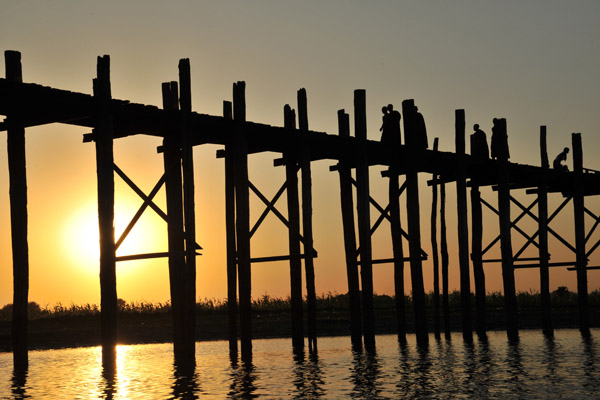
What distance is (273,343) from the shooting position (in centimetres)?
2630

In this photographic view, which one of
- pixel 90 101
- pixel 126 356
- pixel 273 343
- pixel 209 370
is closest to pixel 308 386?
pixel 209 370

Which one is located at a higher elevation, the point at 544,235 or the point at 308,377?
the point at 544,235

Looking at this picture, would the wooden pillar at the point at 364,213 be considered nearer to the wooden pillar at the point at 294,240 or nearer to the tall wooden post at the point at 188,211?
the wooden pillar at the point at 294,240

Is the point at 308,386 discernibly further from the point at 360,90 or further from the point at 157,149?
the point at 360,90

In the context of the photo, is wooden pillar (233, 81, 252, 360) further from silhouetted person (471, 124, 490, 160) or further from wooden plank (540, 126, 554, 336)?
wooden plank (540, 126, 554, 336)

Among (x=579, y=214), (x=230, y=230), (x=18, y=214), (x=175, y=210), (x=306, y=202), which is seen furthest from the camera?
(x=579, y=214)

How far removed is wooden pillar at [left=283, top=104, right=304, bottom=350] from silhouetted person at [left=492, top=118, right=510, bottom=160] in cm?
600

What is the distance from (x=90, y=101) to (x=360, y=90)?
6.44 meters

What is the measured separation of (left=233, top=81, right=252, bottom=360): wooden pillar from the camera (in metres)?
18.3

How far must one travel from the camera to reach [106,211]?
620 inches

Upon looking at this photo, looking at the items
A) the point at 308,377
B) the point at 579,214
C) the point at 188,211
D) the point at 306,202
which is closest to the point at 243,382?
the point at 308,377

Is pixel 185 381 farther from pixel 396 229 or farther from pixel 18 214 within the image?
pixel 396 229

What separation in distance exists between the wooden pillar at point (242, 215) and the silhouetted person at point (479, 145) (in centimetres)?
767

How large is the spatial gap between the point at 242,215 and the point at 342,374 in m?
3.61
